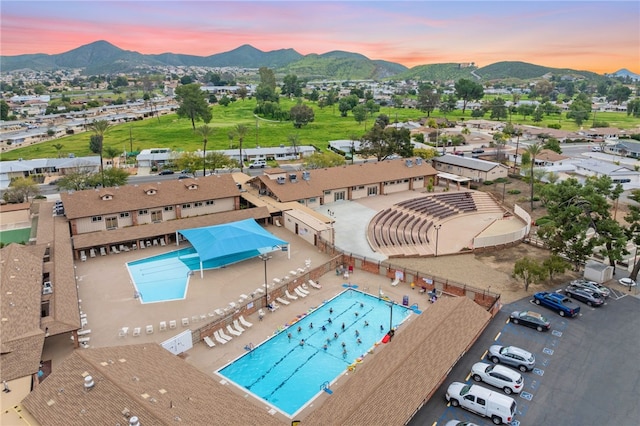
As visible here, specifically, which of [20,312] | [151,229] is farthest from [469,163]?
[20,312]

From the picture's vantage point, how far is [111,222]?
1858 inches

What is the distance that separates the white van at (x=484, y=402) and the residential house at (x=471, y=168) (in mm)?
A: 51033

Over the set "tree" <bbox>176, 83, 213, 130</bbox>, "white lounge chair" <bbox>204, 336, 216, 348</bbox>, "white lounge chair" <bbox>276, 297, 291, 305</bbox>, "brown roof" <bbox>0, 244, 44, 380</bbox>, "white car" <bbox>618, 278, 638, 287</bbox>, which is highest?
"tree" <bbox>176, 83, 213, 130</bbox>

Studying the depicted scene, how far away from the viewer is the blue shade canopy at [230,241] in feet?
128

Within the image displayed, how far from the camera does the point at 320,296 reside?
3531 centimetres

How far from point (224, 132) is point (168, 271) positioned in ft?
283

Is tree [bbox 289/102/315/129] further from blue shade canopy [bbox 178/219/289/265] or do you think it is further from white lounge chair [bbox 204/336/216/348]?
white lounge chair [bbox 204/336/216/348]

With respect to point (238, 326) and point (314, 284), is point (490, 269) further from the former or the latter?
point (238, 326)

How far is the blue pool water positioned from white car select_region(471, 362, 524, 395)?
72.0ft

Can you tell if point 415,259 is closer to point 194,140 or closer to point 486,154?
point 486,154

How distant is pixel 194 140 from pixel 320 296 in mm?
83710

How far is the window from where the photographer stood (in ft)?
154

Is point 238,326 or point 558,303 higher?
point 558,303

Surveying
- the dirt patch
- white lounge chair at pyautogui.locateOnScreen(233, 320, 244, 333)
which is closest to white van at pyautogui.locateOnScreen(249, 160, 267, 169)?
the dirt patch
